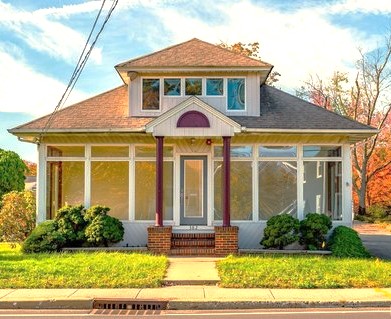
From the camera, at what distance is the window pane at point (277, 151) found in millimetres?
17891

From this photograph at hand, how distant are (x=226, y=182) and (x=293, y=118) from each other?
327 centimetres

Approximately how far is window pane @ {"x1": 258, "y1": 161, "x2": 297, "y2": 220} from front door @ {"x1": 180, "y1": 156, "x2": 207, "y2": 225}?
185cm

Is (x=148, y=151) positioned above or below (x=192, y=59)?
below

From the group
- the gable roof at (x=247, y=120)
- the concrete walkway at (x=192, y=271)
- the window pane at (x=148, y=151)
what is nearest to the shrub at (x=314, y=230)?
the gable roof at (x=247, y=120)

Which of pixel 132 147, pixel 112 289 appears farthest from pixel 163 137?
pixel 112 289

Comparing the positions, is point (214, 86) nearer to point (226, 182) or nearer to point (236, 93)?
point (236, 93)

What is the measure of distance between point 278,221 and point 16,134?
863 cm

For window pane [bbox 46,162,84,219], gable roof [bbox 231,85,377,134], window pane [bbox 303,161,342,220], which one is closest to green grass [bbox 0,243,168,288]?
window pane [bbox 46,162,84,219]

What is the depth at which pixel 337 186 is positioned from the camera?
18.1 meters

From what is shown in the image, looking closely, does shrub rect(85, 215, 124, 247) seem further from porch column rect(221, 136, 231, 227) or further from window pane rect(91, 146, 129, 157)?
porch column rect(221, 136, 231, 227)

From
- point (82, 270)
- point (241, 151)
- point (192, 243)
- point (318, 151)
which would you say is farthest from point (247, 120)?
point (82, 270)

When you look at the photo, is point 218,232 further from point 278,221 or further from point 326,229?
point 326,229

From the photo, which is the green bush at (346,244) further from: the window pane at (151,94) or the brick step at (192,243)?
the window pane at (151,94)

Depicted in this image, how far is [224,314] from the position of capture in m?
9.38
